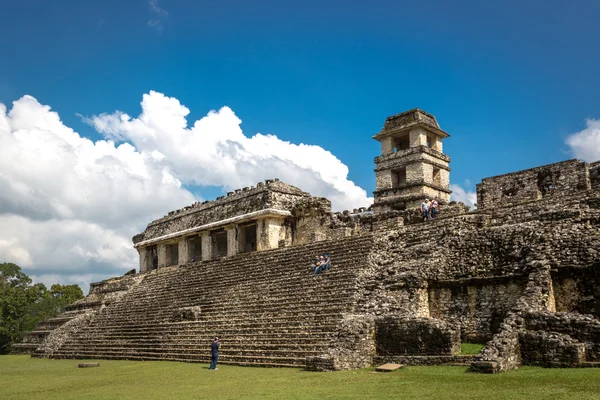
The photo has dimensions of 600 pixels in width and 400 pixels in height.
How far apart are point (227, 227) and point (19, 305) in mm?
18884

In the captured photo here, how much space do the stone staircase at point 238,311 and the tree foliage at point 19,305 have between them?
1476cm

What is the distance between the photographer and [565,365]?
33.9ft

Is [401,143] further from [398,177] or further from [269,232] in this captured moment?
[269,232]

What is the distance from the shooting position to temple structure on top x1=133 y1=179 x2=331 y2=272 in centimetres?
2678

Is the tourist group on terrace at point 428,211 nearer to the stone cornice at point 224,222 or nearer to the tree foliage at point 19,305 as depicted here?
the stone cornice at point 224,222

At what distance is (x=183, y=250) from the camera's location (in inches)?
1251

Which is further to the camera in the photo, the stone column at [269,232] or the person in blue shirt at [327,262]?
the stone column at [269,232]

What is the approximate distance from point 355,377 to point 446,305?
14.4 ft

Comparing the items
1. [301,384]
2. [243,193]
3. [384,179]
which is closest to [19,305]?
[243,193]

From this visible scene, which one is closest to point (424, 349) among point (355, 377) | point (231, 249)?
point (355, 377)

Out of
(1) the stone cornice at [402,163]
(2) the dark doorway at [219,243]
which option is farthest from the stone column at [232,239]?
(1) the stone cornice at [402,163]

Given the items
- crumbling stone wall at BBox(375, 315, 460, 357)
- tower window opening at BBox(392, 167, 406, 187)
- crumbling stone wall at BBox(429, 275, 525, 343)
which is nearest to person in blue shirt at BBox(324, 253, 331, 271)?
crumbling stone wall at BBox(429, 275, 525, 343)

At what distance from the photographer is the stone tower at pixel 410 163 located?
32062 millimetres

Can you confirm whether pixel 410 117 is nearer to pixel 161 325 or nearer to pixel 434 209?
pixel 434 209
